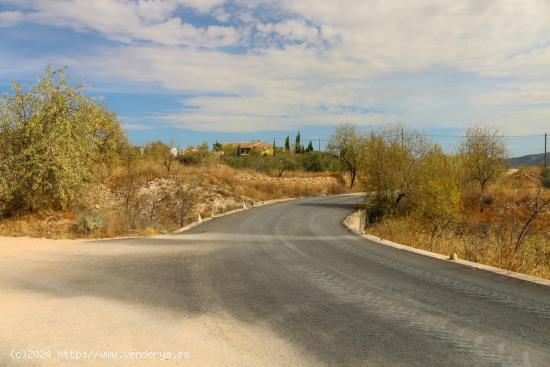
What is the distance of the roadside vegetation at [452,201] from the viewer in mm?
15880

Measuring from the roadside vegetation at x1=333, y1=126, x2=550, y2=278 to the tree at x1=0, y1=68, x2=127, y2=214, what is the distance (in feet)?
45.5

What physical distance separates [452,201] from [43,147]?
19.6 metres

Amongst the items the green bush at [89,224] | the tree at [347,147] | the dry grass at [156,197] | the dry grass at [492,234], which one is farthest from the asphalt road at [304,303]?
→ the tree at [347,147]

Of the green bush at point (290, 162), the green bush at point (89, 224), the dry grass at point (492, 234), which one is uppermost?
the green bush at point (290, 162)

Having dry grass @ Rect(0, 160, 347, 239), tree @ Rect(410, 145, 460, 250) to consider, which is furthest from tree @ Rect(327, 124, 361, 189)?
tree @ Rect(410, 145, 460, 250)

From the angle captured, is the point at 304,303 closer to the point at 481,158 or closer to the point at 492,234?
the point at 492,234

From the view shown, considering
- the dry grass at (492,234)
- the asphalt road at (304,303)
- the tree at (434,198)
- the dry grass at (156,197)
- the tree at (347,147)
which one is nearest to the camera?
the asphalt road at (304,303)

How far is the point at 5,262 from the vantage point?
1039 cm

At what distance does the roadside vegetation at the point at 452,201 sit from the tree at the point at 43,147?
13874 mm

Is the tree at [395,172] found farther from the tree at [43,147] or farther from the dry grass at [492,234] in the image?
the tree at [43,147]

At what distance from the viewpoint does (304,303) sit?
6.99 m

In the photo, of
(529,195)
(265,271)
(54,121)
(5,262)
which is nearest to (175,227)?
(54,121)

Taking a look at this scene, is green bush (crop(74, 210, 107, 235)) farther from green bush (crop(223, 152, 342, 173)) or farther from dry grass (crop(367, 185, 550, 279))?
green bush (crop(223, 152, 342, 173))

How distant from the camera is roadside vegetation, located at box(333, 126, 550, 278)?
A: 15880mm
